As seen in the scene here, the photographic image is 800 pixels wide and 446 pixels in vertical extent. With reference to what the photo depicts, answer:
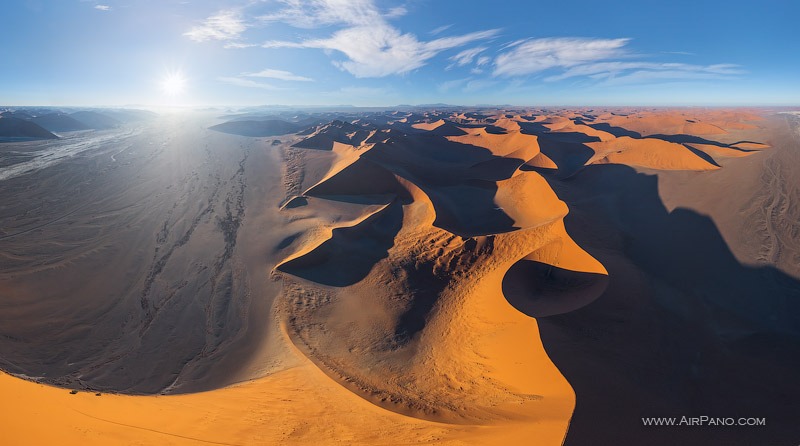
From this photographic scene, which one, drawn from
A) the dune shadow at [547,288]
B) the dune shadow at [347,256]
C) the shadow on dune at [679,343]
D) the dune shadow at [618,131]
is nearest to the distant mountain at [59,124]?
the dune shadow at [347,256]

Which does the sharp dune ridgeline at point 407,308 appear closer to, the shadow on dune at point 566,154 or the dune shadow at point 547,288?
the dune shadow at point 547,288

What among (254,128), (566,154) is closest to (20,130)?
(254,128)

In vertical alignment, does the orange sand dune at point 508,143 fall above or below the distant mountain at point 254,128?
below

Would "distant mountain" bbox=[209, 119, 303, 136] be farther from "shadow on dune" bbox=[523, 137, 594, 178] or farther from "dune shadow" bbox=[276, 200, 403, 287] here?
"dune shadow" bbox=[276, 200, 403, 287]

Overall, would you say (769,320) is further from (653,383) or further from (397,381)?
(397,381)

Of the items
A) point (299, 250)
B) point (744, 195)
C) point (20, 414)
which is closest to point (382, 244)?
point (299, 250)

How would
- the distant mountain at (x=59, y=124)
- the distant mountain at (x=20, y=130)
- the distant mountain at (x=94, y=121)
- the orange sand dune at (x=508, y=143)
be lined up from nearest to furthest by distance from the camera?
the orange sand dune at (x=508, y=143) → the distant mountain at (x=20, y=130) → the distant mountain at (x=59, y=124) → the distant mountain at (x=94, y=121)

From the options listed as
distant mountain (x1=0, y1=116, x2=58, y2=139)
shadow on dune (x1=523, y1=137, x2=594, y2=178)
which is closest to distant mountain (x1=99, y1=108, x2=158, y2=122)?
distant mountain (x1=0, y1=116, x2=58, y2=139)
